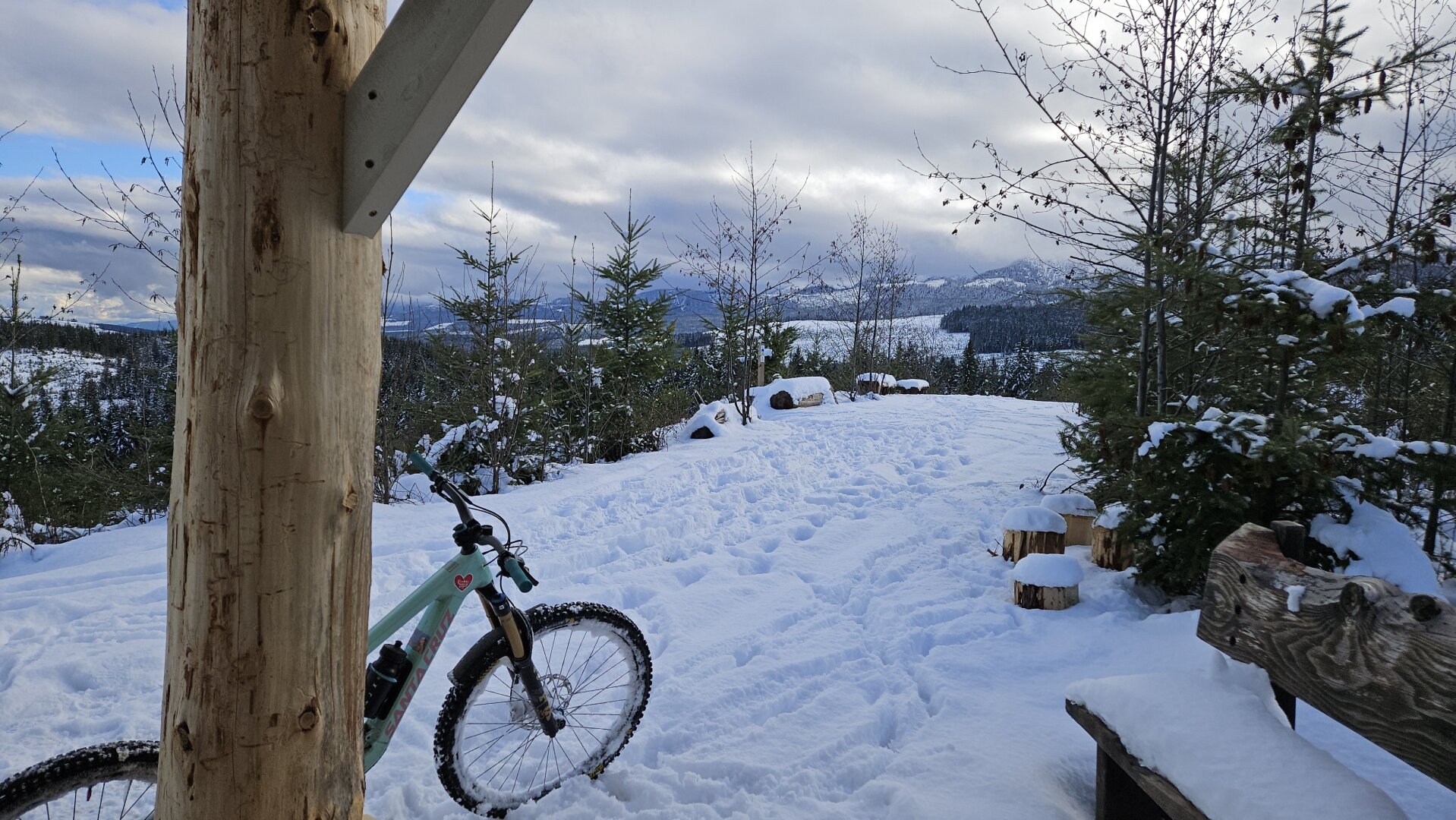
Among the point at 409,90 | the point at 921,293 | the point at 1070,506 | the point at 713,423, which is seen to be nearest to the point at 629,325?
the point at 713,423

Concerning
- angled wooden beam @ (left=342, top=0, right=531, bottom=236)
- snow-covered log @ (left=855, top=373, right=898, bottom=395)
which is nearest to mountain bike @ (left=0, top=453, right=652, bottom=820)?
angled wooden beam @ (left=342, top=0, right=531, bottom=236)

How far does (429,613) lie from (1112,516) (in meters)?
4.01

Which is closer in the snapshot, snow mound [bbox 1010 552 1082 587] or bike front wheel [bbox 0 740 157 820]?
bike front wheel [bbox 0 740 157 820]

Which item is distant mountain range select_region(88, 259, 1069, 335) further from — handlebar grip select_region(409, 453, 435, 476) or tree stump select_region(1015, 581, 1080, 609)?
handlebar grip select_region(409, 453, 435, 476)

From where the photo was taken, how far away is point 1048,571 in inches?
158

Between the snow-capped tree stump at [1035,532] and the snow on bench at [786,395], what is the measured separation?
29.6 feet

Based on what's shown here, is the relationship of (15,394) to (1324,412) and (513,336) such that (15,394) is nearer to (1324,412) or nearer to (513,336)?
(513,336)

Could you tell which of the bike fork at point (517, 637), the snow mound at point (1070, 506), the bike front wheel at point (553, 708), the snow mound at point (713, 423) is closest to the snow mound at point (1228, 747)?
the bike front wheel at point (553, 708)

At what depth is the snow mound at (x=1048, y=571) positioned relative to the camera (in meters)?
3.99

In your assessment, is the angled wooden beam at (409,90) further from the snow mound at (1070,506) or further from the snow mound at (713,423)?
the snow mound at (713,423)

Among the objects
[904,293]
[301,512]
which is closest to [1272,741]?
[301,512]

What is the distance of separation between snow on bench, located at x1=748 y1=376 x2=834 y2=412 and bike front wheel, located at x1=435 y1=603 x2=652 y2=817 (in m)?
10.9

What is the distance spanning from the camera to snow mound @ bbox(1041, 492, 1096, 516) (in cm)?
513

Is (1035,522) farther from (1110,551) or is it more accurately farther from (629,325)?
(629,325)
